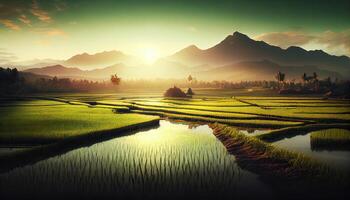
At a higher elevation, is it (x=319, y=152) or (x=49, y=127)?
(x=49, y=127)

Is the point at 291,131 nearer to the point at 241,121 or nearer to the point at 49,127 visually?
the point at 241,121

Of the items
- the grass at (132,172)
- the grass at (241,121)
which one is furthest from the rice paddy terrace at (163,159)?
the grass at (241,121)

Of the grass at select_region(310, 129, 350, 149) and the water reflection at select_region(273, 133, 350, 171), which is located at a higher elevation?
the grass at select_region(310, 129, 350, 149)

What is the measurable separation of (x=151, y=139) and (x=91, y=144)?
17.7 ft

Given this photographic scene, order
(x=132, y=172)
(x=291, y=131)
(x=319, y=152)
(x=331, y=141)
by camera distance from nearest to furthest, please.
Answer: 1. (x=132, y=172)
2. (x=319, y=152)
3. (x=331, y=141)
4. (x=291, y=131)

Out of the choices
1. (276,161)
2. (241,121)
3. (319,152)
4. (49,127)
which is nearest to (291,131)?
(241,121)

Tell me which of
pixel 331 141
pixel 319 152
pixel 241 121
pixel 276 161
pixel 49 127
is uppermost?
pixel 49 127

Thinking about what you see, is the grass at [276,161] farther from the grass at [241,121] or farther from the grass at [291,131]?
the grass at [241,121]

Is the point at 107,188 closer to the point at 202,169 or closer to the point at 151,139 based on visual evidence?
the point at 202,169

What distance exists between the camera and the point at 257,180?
16.1 m

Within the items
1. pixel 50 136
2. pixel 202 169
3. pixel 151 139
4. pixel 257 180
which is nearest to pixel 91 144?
pixel 50 136

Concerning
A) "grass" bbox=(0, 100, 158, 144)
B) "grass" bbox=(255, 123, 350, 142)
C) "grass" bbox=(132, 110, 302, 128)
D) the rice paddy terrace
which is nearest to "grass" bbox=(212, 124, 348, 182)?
the rice paddy terrace

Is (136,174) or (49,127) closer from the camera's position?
(136,174)

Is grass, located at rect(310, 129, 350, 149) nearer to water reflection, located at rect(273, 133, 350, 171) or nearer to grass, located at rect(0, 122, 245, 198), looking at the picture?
water reflection, located at rect(273, 133, 350, 171)
